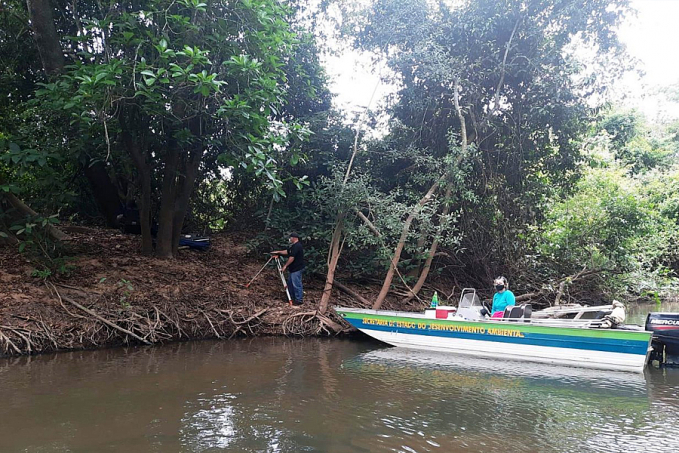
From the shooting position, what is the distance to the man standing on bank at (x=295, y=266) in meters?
11.8

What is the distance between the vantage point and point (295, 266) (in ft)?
39.0

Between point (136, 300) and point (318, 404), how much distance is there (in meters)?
5.31

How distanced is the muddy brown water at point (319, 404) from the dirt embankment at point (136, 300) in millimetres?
482

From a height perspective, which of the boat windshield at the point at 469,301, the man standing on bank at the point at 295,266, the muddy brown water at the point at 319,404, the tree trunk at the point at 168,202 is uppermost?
the tree trunk at the point at 168,202

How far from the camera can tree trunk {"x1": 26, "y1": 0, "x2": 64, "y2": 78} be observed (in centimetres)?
954

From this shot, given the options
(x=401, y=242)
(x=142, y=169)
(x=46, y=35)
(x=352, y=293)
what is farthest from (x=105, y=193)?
(x=401, y=242)

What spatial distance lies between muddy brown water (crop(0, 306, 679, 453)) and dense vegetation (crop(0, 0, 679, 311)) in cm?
321

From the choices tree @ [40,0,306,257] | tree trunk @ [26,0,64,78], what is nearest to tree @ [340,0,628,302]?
tree @ [40,0,306,257]

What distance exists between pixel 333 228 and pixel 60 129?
6.23m

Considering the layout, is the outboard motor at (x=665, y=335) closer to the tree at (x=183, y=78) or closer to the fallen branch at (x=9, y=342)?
the tree at (x=183, y=78)

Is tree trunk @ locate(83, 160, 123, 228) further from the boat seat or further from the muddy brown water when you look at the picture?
the boat seat

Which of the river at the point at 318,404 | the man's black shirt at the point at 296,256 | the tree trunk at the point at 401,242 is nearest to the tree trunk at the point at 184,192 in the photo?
the man's black shirt at the point at 296,256

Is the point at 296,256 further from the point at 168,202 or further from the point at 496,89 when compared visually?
the point at 496,89

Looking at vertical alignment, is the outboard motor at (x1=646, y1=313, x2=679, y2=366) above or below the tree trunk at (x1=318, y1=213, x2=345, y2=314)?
below
